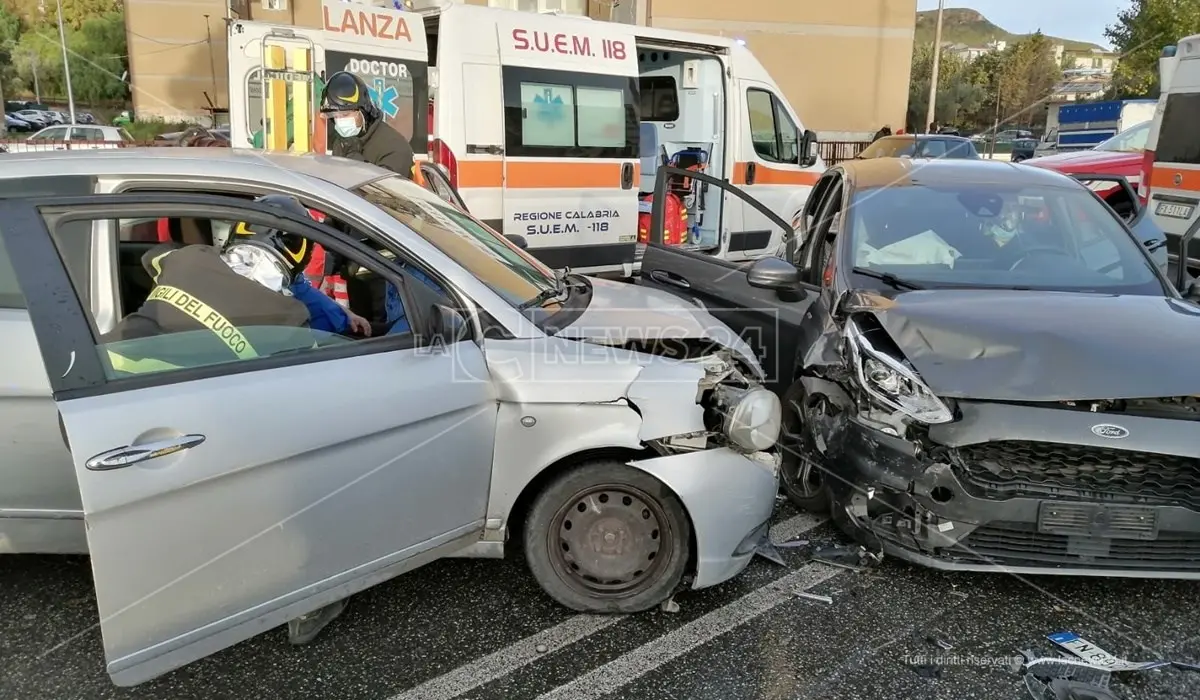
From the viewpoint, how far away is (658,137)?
937 centimetres

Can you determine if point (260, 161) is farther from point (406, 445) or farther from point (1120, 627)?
point (1120, 627)

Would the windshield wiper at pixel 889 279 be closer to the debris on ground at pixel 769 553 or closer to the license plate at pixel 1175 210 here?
the debris on ground at pixel 769 553

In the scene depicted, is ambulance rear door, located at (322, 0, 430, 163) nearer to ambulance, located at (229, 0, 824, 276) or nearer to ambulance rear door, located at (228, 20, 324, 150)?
ambulance, located at (229, 0, 824, 276)

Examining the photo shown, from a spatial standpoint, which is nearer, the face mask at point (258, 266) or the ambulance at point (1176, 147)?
the face mask at point (258, 266)

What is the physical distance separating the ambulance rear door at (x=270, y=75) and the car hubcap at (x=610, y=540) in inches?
189

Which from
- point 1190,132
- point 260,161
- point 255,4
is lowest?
point 260,161

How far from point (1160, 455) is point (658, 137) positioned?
23.7 feet

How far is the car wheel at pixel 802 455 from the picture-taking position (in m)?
3.59

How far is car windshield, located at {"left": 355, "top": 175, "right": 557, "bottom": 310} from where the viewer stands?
9.84 feet

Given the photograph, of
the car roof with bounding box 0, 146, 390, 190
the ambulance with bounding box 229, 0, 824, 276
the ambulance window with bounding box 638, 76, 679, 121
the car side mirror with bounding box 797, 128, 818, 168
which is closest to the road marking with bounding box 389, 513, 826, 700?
the car roof with bounding box 0, 146, 390, 190

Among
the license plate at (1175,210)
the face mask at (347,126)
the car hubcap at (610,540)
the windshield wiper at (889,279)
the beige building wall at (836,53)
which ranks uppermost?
the beige building wall at (836,53)

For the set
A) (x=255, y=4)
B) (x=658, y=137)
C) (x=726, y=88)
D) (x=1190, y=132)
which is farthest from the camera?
(x=255, y=4)

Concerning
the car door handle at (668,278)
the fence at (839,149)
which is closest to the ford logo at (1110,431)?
the car door handle at (668,278)

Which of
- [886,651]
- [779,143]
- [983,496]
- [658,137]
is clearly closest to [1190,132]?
[779,143]
